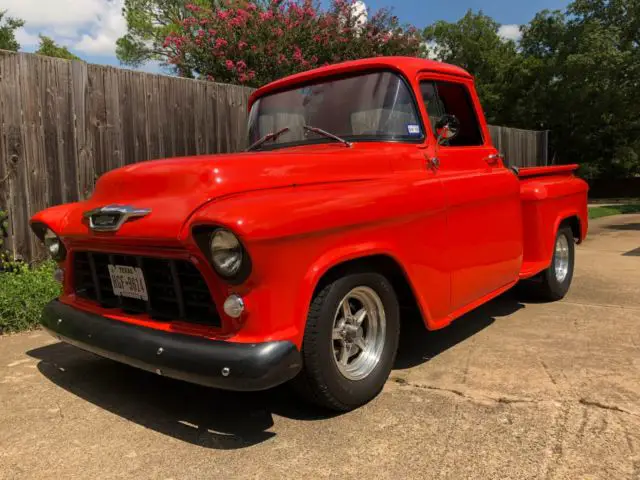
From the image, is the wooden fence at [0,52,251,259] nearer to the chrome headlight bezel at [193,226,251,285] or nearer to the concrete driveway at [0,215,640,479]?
the concrete driveway at [0,215,640,479]

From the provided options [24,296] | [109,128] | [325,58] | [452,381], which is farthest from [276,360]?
[325,58]

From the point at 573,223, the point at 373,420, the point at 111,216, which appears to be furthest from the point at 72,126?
the point at 573,223

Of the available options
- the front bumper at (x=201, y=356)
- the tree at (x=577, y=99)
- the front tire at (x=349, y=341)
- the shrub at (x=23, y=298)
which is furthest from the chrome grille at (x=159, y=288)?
the tree at (x=577, y=99)

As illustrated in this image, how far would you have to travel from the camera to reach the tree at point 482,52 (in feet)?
105

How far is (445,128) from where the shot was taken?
12.4 ft

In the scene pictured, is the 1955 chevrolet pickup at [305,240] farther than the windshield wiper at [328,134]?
No

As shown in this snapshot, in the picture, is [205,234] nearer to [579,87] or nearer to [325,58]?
[325,58]

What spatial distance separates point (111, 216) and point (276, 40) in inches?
395

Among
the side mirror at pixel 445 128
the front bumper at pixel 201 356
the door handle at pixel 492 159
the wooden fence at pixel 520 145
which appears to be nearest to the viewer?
the front bumper at pixel 201 356

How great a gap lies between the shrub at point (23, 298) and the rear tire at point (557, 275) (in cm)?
428

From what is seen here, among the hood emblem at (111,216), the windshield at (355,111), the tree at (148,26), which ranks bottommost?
the hood emblem at (111,216)

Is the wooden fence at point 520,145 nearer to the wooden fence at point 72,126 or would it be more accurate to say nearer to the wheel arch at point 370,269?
the wooden fence at point 72,126

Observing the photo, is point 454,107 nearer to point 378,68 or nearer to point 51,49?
point 378,68

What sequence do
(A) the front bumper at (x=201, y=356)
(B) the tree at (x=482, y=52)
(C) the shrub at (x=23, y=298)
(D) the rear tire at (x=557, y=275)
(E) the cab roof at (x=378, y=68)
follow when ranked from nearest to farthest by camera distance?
(A) the front bumper at (x=201, y=356)
(E) the cab roof at (x=378, y=68)
(C) the shrub at (x=23, y=298)
(D) the rear tire at (x=557, y=275)
(B) the tree at (x=482, y=52)
